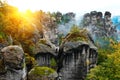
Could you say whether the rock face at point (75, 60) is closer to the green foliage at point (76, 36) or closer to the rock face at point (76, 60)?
the rock face at point (76, 60)

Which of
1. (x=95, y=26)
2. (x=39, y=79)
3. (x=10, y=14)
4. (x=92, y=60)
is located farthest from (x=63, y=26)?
(x=39, y=79)

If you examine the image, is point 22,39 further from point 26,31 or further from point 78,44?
point 78,44

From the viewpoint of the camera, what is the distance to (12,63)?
33031mm

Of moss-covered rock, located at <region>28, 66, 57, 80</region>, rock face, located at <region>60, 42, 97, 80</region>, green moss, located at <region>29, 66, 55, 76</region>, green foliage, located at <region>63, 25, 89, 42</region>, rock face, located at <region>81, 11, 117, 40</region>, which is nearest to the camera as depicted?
moss-covered rock, located at <region>28, 66, 57, 80</region>

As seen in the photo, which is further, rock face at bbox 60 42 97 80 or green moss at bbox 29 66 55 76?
rock face at bbox 60 42 97 80

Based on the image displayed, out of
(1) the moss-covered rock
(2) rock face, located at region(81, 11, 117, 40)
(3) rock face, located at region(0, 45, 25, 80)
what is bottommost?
(1) the moss-covered rock

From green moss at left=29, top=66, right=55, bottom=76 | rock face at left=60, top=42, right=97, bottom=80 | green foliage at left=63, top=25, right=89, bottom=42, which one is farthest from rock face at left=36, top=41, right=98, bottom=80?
green moss at left=29, top=66, right=55, bottom=76

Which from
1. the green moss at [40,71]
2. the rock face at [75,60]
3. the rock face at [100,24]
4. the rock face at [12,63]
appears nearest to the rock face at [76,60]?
the rock face at [75,60]

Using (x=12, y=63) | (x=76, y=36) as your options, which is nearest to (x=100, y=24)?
(x=76, y=36)

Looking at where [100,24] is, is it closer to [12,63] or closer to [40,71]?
[40,71]

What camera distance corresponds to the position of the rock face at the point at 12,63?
108 ft

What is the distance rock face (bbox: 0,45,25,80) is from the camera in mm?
33000

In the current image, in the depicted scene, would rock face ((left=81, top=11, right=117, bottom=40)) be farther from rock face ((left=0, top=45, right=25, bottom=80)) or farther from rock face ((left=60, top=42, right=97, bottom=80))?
rock face ((left=0, top=45, right=25, bottom=80))

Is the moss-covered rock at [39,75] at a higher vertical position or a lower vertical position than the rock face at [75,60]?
lower
